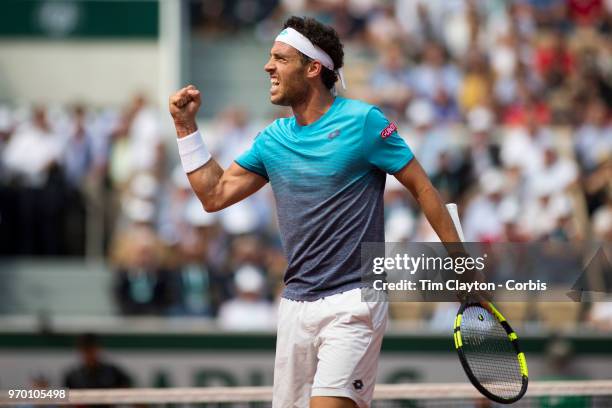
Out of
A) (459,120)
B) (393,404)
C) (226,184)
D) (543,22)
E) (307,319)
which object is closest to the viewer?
(307,319)

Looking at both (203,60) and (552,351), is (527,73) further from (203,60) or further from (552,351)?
(552,351)

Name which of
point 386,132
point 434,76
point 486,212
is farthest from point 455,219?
point 434,76

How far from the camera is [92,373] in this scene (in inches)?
413

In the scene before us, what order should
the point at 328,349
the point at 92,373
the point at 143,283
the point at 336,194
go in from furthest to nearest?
the point at 143,283 < the point at 92,373 < the point at 336,194 < the point at 328,349

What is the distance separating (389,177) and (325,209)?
7.83 meters

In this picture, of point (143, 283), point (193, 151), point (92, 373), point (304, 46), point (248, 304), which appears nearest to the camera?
point (304, 46)

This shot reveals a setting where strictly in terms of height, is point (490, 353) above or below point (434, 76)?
below

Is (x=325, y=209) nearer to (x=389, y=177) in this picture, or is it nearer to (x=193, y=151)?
(x=193, y=151)

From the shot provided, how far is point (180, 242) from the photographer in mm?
13219

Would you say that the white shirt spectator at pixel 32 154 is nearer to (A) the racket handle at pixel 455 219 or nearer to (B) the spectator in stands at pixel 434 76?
(B) the spectator in stands at pixel 434 76

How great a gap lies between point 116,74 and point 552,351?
893 centimetres

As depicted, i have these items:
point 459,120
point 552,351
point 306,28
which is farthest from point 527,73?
point 306,28

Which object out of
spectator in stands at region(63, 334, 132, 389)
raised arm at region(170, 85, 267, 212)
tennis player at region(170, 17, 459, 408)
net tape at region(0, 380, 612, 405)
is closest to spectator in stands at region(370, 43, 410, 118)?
spectator in stands at region(63, 334, 132, 389)

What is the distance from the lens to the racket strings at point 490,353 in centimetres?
541
